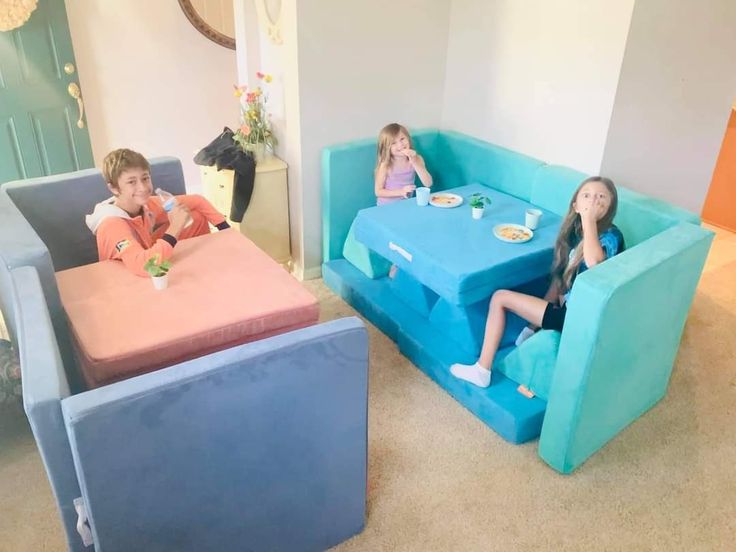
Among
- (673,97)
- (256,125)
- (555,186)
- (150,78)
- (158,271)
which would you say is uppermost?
(673,97)

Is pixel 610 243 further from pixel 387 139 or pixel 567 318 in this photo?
pixel 387 139

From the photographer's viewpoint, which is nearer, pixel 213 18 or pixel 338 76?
pixel 338 76

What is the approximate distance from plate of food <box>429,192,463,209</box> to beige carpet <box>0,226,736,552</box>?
0.80 meters

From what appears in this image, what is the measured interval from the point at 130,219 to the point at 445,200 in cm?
140

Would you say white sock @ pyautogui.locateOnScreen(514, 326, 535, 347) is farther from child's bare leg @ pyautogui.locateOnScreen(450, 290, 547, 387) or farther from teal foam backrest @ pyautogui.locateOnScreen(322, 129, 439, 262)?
teal foam backrest @ pyautogui.locateOnScreen(322, 129, 439, 262)

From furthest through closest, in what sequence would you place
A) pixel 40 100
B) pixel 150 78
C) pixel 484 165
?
pixel 150 78, pixel 40 100, pixel 484 165

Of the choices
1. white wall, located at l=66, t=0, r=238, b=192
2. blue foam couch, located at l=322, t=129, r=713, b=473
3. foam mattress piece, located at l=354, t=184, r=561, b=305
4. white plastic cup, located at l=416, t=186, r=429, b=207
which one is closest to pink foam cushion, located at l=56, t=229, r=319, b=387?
foam mattress piece, located at l=354, t=184, r=561, b=305

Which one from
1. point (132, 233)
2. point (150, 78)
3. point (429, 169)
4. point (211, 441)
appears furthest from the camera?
point (150, 78)

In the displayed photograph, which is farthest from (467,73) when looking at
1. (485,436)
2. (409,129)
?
(485,436)

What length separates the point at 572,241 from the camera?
240 centimetres

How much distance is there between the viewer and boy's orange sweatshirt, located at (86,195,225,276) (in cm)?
229

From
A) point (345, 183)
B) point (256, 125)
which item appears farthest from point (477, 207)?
point (256, 125)

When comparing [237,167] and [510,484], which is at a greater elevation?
[237,167]

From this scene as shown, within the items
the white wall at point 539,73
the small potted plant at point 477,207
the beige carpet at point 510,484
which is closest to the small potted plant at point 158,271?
the beige carpet at point 510,484
